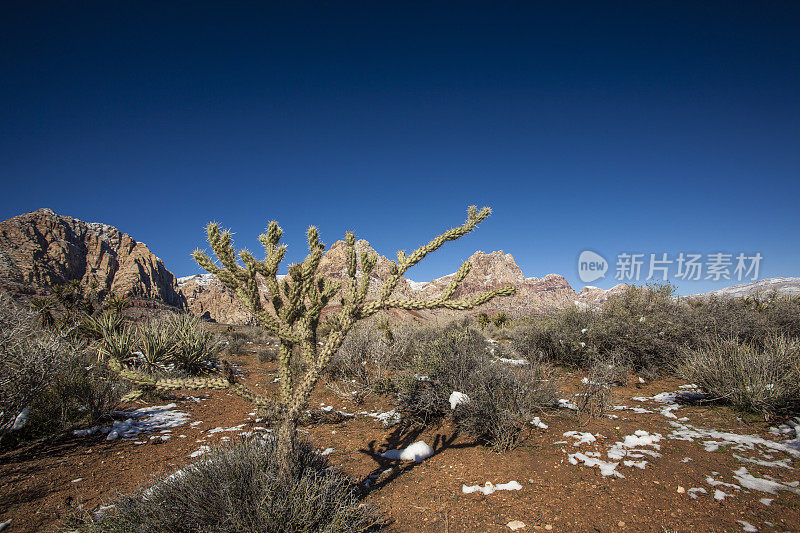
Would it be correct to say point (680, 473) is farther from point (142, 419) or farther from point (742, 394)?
point (142, 419)

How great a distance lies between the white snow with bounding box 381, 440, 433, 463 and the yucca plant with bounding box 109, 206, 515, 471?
2009mm

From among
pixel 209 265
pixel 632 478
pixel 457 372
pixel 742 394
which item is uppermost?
pixel 209 265

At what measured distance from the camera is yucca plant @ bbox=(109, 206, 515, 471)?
295cm

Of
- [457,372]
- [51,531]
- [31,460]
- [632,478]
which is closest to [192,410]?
[31,460]

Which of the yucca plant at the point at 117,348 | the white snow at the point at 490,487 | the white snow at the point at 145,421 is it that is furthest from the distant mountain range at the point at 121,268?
the white snow at the point at 490,487

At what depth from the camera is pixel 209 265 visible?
3.56 metres

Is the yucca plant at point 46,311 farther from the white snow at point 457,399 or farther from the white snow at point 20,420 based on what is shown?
the white snow at point 457,399

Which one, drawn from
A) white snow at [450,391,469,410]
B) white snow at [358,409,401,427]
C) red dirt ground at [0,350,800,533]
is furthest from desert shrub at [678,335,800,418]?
white snow at [358,409,401,427]

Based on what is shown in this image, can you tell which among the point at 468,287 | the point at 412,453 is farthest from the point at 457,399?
the point at 468,287

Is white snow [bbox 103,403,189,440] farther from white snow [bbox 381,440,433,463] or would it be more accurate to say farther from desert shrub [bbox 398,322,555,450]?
desert shrub [bbox 398,322,555,450]

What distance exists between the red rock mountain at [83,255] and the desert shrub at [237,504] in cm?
5093

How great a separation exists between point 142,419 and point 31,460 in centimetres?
174

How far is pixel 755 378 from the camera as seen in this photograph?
469cm

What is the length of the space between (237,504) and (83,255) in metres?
95.6
